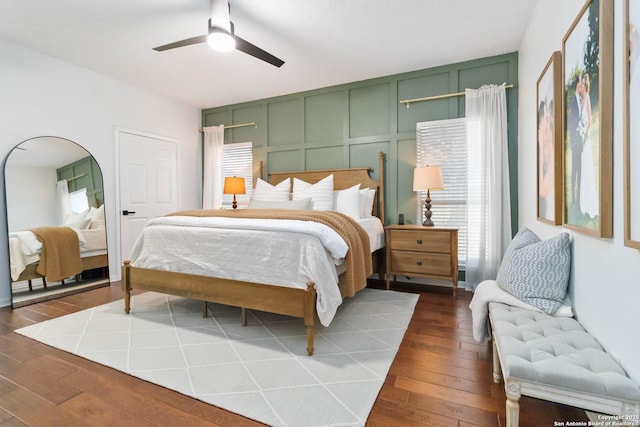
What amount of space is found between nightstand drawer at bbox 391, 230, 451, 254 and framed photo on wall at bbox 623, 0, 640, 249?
7.20ft

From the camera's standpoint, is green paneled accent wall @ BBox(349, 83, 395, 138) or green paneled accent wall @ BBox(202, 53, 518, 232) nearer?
green paneled accent wall @ BBox(202, 53, 518, 232)

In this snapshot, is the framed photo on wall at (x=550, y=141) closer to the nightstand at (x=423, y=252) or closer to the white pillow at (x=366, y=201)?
the nightstand at (x=423, y=252)

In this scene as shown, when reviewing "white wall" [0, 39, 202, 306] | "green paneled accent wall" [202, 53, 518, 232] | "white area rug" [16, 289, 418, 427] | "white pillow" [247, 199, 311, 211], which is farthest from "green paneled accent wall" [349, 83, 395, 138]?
"white wall" [0, 39, 202, 306]

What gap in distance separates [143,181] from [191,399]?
3750 millimetres

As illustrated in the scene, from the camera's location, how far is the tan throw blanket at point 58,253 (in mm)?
3311

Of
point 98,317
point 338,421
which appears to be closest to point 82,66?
point 98,317

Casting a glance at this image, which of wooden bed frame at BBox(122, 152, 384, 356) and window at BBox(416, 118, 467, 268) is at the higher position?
window at BBox(416, 118, 467, 268)

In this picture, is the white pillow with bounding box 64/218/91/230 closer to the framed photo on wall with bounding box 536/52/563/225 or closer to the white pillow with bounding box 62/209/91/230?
the white pillow with bounding box 62/209/91/230

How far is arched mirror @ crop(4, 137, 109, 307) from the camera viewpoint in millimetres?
3189

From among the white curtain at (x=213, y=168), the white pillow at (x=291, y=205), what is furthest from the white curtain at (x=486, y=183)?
the white curtain at (x=213, y=168)

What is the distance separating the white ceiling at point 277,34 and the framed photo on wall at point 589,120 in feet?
4.52

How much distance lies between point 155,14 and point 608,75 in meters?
3.19

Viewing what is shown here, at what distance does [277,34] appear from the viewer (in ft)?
9.97

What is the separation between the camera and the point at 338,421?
144 cm
